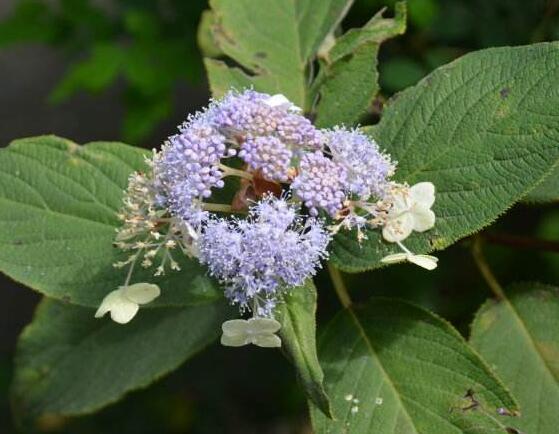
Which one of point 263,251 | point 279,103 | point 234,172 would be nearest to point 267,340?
point 263,251

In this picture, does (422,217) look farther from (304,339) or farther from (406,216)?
(304,339)

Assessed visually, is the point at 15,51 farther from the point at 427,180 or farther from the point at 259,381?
the point at 427,180

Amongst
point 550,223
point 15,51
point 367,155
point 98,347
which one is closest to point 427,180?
point 367,155

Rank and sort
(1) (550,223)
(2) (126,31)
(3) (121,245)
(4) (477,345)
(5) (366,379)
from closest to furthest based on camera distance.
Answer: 1. (3) (121,245)
2. (5) (366,379)
3. (4) (477,345)
4. (1) (550,223)
5. (2) (126,31)

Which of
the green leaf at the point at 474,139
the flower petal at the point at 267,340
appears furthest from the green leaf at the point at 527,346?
the flower petal at the point at 267,340

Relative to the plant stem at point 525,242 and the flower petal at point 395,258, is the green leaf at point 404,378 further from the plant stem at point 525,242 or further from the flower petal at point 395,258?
the plant stem at point 525,242

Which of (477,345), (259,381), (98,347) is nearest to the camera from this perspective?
(477,345)
